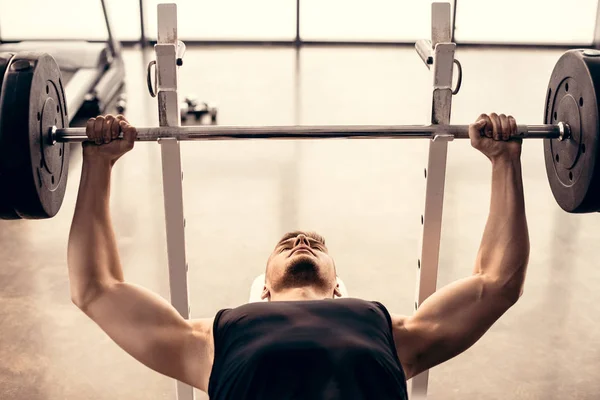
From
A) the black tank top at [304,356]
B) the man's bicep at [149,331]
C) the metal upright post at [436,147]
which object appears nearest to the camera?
the black tank top at [304,356]

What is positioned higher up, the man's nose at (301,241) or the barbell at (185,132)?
the barbell at (185,132)

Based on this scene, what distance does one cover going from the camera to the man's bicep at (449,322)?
1.91 metres

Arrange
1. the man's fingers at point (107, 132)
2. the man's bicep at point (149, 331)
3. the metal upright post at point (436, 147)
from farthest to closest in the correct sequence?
the metal upright post at point (436, 147) < the man's fingers at point (107, 132) < the man's bicep at point (149, 331)

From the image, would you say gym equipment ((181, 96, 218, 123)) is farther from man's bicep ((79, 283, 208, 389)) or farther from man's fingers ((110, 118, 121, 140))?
man's bicep ((79, 283, 208, 389))

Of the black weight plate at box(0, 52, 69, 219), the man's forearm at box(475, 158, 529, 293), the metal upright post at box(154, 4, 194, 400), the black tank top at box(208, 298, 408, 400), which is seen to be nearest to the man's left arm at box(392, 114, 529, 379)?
the man's forearm at box(475, 158, 529, 293)

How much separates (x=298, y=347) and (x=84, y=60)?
15.4ft

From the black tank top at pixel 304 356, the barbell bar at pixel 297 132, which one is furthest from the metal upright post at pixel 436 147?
the black tank top at pixel 304 356

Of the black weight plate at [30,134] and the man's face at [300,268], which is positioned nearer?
the black weight plate at [30,134]

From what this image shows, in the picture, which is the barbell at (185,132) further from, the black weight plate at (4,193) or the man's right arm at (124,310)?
the man's right arm at (124,310)

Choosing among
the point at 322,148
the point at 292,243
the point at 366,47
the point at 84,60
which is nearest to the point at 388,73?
the point at 366,47

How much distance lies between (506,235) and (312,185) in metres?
2.70

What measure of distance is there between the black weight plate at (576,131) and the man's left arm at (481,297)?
0.19m

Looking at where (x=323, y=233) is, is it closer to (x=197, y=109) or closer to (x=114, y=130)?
(x=197, y=109)

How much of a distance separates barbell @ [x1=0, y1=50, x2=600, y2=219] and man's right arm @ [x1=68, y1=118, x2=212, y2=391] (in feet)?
0.55
